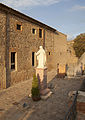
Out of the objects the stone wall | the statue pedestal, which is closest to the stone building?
the stone wall

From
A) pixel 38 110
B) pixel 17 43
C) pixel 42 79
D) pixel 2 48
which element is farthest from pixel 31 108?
pixel 17 43

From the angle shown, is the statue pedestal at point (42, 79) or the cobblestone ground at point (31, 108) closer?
the cobblestone ground at point (31, 108)

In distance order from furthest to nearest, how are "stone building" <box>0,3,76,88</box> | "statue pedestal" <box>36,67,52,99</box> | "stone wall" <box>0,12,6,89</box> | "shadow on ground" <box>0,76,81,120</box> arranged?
1. "stone building" <box>0,3,76,88</box>
2. "stone wall" <box>0,12,6,89</box>
3. "statue pedestal" <box>36,67,52,99</box>
4. "shadow on ground" <box>0,76,81,120</box>

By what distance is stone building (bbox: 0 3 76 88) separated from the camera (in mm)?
8938

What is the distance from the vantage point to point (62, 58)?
69.2ft

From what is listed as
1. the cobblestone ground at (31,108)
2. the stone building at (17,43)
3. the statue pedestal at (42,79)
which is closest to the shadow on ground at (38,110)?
the cobblestone ground at (31,108)

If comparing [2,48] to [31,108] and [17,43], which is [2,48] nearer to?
[17,43]

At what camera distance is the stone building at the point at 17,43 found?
894 centimetres

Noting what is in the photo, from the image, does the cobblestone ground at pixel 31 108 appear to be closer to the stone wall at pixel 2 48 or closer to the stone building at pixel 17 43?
the stone wall at pixel 2 48

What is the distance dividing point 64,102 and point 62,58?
15058 mm

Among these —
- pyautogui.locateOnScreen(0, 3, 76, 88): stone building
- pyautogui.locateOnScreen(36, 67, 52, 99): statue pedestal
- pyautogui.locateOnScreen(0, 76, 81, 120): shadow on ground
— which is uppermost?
pyautogui.locateOnScreen(0, 3, 76, 88): stone building

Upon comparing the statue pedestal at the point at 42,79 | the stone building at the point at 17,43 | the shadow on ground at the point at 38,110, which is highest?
the stone building at the point at 17,43

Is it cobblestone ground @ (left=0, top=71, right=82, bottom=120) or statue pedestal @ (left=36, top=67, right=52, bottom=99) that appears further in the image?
statue pedestal @ (left=36, top=67, right=52, bottom=99)

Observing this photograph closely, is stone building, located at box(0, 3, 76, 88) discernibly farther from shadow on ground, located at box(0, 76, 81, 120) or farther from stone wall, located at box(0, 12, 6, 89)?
shadow on ground, located at box(0, 76, 81, 120)
